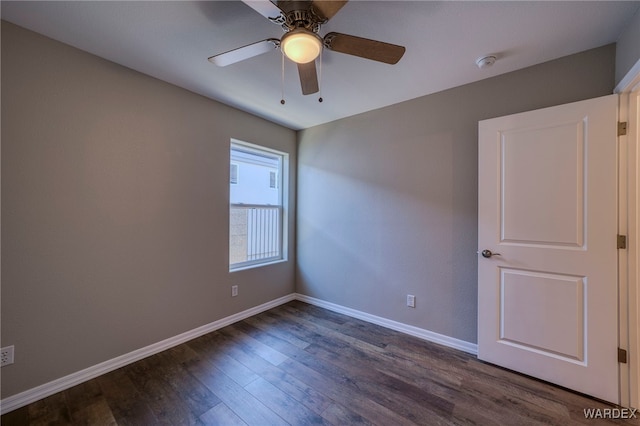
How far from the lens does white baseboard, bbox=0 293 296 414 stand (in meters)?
1.68

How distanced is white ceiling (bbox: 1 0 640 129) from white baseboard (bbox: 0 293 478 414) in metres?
2.40

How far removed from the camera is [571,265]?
5.99 feet

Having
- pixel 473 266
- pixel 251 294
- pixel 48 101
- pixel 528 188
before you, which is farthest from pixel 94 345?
pixel 528 188

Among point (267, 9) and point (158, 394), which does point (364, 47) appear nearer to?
point (267, 9)

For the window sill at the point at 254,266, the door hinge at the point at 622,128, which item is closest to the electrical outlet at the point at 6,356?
the window sill at the point at 254,266

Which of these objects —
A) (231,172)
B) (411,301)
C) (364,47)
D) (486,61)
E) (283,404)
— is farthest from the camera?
(231,172)

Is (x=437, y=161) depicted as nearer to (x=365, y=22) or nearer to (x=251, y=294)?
(x=365, y=22)

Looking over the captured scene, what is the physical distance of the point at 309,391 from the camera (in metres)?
1.83

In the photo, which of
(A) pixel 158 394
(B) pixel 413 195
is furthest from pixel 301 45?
(A) pixel 158 394

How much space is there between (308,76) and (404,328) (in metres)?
2.54

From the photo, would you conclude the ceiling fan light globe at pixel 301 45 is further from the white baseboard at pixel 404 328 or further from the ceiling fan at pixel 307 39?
the white baseboard at pixel 404 328

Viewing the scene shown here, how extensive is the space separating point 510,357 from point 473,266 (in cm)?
73

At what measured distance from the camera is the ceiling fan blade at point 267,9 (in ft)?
3.91

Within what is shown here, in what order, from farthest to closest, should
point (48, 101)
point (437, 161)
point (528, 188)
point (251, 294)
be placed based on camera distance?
point (251, 294) → point (437, 161) → point (528, 188) → point (48, 101)
